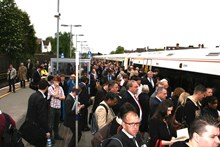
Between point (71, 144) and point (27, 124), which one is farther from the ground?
point (27, 124)

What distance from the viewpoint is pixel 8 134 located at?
14.2ft

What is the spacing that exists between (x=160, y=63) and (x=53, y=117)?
29.9 feet

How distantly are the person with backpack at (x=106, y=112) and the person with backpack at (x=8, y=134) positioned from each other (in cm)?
170

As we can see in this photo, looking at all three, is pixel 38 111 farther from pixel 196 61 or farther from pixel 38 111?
pixel 196 61

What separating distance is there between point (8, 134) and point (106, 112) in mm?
2015

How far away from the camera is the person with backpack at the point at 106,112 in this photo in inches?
229

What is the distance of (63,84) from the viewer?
11.9m

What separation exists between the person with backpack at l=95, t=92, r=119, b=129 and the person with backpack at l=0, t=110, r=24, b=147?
5.59 ft

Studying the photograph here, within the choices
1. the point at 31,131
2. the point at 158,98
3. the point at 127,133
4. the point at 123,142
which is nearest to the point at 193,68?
the point at 158,98

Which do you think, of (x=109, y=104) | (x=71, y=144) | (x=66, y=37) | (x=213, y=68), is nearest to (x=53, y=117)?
(x=71, y=144)

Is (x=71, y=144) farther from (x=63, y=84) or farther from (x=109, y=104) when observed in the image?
(x=63, y=84)

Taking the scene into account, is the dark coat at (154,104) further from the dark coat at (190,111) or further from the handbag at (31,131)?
the handbag at (31,131)

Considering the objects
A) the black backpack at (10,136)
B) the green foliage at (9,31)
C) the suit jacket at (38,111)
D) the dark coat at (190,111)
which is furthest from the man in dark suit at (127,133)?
the green foliage at (9,31)

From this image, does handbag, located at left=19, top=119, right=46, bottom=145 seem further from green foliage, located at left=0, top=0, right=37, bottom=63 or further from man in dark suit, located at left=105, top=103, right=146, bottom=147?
green foliage, located at left=0, top=0, right=37, bottom=63
